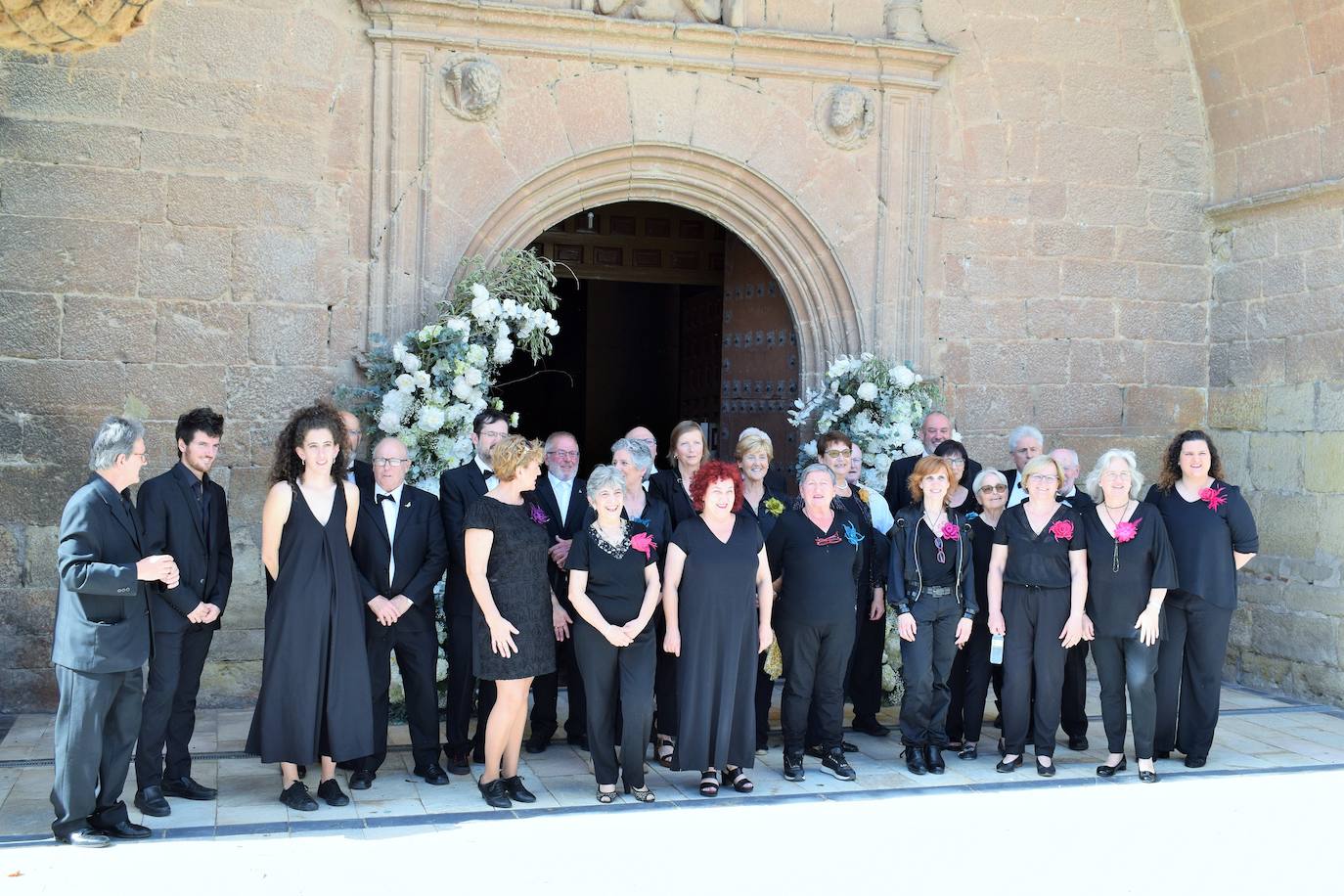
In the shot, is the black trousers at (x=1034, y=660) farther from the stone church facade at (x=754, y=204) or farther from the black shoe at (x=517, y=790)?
the stone church facade at (x=754, y=204)

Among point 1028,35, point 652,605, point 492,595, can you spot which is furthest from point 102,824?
point 1028,35

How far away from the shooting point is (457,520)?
5.79 m

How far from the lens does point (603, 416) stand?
13969 millimetres

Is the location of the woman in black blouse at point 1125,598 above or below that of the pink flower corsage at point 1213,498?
below

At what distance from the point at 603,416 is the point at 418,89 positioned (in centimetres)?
684

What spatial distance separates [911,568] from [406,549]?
85.5 inches

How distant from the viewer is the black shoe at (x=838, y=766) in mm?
5816

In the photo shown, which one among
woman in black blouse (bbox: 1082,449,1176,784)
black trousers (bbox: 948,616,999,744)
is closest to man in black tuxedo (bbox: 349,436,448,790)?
black trousers (bbox: 948,616,999,744)

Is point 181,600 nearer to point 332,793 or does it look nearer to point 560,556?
point 332,793

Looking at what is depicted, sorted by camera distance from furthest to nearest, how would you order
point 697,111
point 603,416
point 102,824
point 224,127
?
point 603,416 → point 697,111 → point 224,127 → point 102,824

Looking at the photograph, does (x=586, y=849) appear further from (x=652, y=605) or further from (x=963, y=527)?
(x=963, y=527)

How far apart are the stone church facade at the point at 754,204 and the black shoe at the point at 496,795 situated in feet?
7.55

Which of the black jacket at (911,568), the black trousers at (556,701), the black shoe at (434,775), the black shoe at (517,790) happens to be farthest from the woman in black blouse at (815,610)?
the black shoe at (434,775)

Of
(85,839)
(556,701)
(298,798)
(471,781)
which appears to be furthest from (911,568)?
(85,839)
